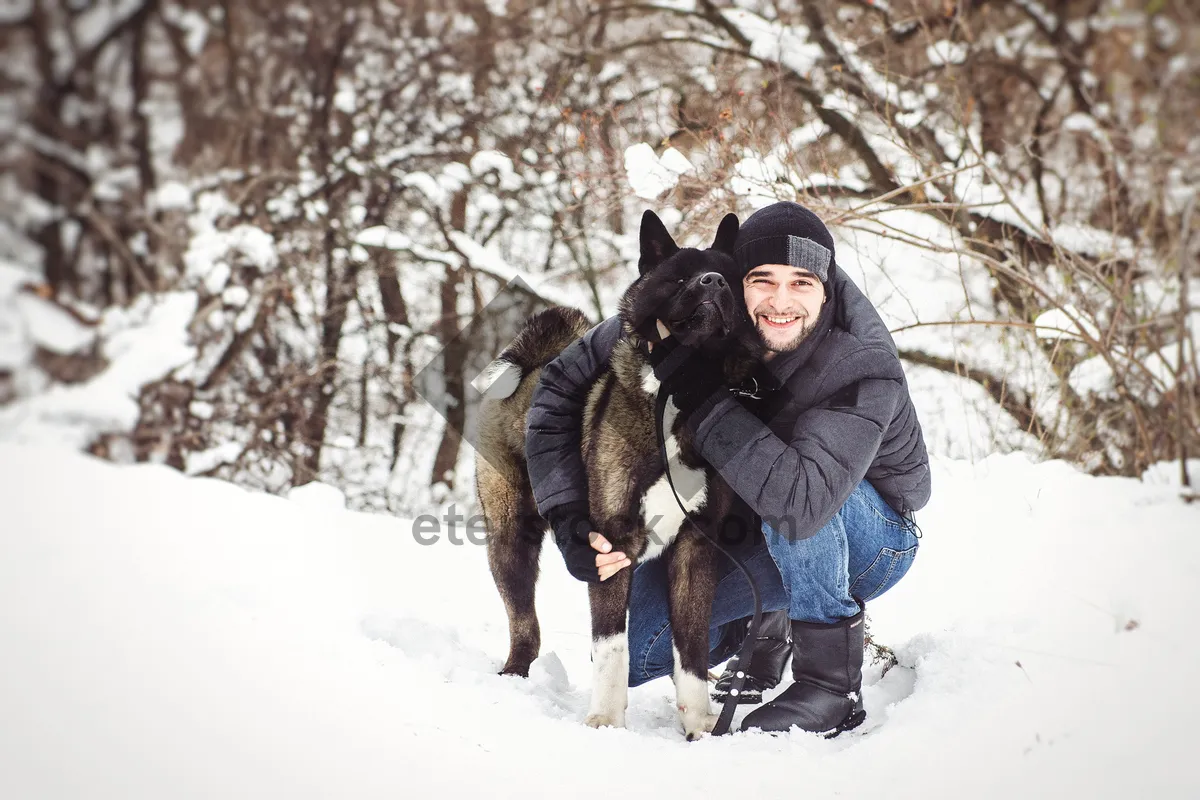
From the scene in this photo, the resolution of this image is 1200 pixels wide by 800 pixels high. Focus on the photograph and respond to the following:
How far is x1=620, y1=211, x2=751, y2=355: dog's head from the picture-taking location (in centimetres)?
216

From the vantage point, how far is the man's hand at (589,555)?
7.01 ft

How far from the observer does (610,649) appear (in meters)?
2.15

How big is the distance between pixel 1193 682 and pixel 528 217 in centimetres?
620

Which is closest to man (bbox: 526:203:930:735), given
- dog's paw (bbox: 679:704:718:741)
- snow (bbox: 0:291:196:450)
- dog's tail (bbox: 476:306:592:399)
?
→ dog's paw (bbox: 679:704:718:741)

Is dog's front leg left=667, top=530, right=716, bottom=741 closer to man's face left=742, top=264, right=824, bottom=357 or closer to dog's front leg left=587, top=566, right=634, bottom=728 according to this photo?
dog's front leg left=587, top=566, right=634, bottom=728

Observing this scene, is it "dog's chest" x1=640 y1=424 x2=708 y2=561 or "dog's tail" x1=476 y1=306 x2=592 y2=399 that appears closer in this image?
"dog's chest" x1=640 y1=424 x2=708 y2=561

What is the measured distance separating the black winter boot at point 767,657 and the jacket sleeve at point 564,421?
0.75 meters

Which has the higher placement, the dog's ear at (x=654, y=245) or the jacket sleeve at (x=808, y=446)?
the dog's ear at (x=654, y=245)

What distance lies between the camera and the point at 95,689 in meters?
1.53

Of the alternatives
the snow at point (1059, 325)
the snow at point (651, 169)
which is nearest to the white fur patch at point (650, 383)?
the snow at point (651, 169)

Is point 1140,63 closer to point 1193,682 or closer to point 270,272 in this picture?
point 1193,682

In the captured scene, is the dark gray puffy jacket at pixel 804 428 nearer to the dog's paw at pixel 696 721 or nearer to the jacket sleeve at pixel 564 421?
the jacket sleeve at pixel 564 421

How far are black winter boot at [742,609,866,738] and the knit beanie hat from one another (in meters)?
0.94

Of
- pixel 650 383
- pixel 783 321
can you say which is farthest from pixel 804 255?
pixel 650 383
